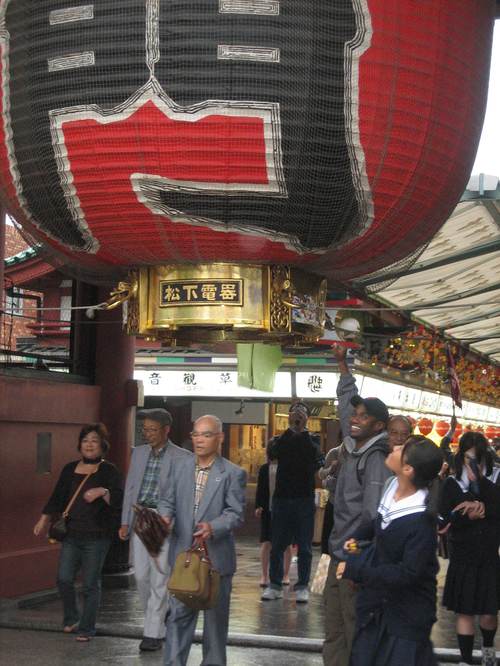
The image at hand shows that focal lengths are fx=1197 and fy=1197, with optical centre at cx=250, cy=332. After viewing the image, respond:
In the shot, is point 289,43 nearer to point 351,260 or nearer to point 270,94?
point 270,94

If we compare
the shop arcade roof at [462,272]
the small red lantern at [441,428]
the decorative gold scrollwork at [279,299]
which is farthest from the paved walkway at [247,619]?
the small red lantern at [441,428]

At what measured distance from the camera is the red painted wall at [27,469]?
11484 millimetres

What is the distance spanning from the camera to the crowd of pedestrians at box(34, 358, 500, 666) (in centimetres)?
530

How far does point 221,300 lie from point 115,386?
25.8 feet

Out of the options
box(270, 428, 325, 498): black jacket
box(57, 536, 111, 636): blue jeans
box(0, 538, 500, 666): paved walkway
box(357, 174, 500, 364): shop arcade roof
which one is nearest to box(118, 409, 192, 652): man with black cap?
box(0, 538, 500, 666): paved walkway

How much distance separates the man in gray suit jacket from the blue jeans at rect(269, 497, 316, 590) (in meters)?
4.41

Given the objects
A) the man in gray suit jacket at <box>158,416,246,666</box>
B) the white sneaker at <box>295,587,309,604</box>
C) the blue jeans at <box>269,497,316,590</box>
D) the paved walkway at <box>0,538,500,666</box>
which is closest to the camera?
the man in gray suit jacket at <box>158,416,246,666</box>

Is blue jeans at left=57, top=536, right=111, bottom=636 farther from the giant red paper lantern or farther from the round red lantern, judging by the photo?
the round red lantern

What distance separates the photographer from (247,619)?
1094 centimetres

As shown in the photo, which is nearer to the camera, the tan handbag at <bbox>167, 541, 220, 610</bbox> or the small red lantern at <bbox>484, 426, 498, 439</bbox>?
the tan handbag at <bbox>167, 541, 220, 610</bbox>

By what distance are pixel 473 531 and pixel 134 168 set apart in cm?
445

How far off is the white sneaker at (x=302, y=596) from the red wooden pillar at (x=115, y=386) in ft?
8.11

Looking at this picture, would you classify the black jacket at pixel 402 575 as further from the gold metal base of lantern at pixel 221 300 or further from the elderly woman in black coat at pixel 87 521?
the elderly woman in black coat at pixel 87 521

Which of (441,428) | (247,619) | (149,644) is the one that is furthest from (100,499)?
(441,428)
